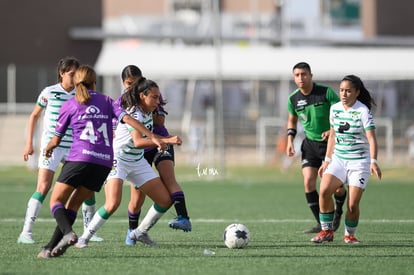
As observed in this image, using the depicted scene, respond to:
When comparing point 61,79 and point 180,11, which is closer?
Answer: point 61,79

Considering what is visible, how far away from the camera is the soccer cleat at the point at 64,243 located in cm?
971

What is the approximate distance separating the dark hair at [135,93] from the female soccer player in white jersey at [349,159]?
2.36 metres

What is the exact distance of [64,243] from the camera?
979 centimetres

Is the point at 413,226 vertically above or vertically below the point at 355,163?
below

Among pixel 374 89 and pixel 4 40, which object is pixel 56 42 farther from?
pixel 374 89

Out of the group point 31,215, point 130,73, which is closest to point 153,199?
point 130,73

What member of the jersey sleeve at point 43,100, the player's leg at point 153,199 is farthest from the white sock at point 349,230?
the jersey sleeve at point 43,100

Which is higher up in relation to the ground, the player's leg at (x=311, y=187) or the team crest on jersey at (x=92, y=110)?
the team crest on jersey at (x=92, y=110)

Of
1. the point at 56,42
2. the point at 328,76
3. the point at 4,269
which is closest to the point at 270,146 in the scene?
the point at 328,76

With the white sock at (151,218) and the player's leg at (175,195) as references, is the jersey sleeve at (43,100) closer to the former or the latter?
the player's leg at (175,195)

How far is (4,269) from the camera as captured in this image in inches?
374

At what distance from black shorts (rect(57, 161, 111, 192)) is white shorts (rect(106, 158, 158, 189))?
0.84 meters

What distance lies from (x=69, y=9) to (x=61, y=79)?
1575 inches

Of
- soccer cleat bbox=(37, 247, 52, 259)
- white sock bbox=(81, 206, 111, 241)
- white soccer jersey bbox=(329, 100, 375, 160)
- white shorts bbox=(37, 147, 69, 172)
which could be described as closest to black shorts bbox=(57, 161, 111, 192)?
white sock bbox=(81, 206, 111, 241)
